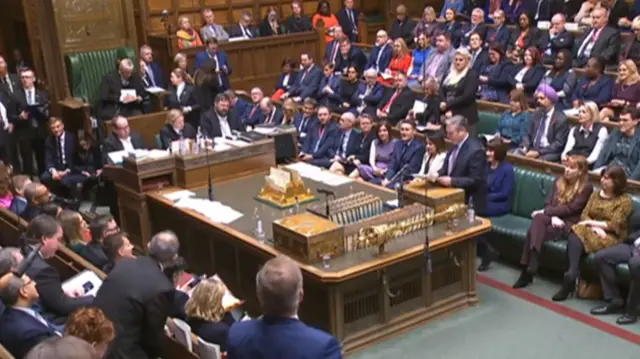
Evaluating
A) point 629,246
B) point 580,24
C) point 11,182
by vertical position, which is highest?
point 580,24

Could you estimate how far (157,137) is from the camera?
8.42 meters

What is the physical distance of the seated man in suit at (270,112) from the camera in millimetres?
8922

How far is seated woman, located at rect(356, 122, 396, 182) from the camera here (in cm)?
752

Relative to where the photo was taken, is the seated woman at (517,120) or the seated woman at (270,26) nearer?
the seated woman at (517,120)

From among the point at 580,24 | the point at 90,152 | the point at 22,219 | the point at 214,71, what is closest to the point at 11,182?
the point at 22,219

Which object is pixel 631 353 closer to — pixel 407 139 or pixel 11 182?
pixel 407 139

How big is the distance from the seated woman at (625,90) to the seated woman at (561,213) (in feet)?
6.06

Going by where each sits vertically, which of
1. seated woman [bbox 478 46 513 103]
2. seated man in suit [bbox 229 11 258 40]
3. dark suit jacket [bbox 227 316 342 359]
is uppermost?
seated man in suit [bbox 229 11 258 40]

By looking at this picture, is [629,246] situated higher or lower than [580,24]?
lower

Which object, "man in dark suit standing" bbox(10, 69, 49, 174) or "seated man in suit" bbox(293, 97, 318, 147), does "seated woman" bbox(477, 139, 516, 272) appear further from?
"man in dark suit standing" bbox(10, 69, 49, 174)

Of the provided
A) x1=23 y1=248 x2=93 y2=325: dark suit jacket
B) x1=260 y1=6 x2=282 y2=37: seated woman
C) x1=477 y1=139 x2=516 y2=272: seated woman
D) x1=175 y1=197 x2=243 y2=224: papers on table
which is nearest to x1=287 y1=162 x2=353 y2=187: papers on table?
x1=175 y1=197 x2=243 y2=224: papers on table

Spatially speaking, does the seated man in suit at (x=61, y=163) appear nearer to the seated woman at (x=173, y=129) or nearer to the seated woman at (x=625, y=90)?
the seated woman at (x=173, y=129)

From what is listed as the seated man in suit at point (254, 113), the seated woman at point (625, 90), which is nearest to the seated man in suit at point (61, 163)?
the seated man in suit at point (254, 113)

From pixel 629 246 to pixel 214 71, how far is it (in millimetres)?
6046
